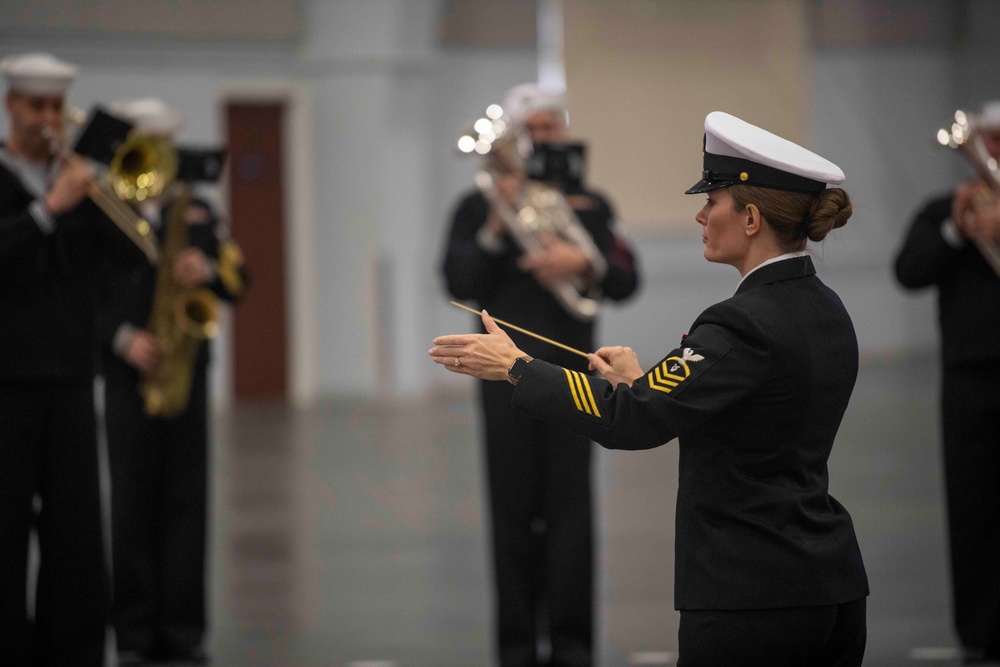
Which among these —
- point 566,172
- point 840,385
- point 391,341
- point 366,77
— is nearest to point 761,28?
point 366,77

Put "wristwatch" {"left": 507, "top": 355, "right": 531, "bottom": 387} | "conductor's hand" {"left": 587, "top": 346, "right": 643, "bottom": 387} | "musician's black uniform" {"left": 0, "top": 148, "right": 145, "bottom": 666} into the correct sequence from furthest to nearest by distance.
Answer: "musician's black uniform" {"left": 0, "top": 148, "right": 145, "bottom": 666} → "conductor's hand" {"left": 587, "top": 346, "right": 643, "bottom": 387} → "wristwatch" {"left": 507, "top": 355, "right": 531, "bottom": 387}

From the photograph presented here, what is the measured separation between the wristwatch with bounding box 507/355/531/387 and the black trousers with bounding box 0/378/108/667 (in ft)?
6.28

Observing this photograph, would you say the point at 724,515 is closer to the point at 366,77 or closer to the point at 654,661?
the point at 654,661

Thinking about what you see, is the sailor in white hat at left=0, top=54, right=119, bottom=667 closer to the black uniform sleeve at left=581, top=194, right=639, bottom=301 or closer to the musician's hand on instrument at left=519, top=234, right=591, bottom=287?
the musician's hand on instrument at left=519, top=234, right=591, bottom=287

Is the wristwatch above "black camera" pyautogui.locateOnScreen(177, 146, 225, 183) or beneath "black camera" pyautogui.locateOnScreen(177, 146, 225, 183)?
beneath

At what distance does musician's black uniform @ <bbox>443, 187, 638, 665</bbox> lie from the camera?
4.10 metres

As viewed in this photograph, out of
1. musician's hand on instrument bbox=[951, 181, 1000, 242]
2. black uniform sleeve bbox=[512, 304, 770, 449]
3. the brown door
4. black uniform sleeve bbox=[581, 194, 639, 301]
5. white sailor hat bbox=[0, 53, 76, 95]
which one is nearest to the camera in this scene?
black uniform sleeve bbox=[512, 304, 770, 449]

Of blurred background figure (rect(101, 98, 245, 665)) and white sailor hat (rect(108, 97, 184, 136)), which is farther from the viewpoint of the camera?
white sailor hat (rect(108, 97, 184, 136))

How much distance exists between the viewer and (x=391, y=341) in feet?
38.2

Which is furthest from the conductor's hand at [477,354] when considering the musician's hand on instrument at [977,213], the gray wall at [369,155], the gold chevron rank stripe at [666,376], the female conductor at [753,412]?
the gray wall at [369,155]

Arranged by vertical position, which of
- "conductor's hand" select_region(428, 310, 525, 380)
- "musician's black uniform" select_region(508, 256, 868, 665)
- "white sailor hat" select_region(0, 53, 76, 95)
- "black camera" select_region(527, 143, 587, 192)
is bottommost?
"musician's black uniform" select_region(508, 256, 868, 665)

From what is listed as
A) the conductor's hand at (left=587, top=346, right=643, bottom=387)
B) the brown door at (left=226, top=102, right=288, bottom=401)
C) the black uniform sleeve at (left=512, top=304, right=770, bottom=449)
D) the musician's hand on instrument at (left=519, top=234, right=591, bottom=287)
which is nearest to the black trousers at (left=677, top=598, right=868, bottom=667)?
the black uniform sleeve at (left=512, top=304, right=770, bottom=449)

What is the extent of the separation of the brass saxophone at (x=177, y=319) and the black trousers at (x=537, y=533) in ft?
3.65

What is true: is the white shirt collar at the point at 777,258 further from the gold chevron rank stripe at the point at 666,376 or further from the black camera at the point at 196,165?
the black camera at the point at 196,165
